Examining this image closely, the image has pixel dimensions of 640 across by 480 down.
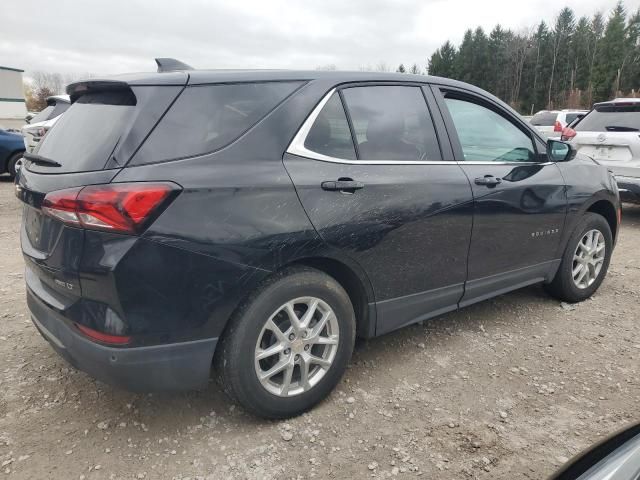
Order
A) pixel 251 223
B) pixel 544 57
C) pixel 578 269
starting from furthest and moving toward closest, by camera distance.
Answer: pixel 544 57, pixel 578 269, pixel 251 223

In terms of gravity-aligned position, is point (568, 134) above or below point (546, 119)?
below

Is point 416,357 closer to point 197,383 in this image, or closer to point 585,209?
point 197,383

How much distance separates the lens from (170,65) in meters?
2.67

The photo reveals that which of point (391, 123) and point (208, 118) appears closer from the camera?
point (208, 118)

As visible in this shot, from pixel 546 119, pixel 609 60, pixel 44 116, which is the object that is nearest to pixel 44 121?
pixel 44 116

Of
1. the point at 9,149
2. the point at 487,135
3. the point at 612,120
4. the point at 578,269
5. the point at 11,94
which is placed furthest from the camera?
the point at 11,94

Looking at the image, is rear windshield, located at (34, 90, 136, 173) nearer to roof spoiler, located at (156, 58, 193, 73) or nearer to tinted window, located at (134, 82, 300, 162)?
tinted window, located at (134, 82, 300, 162)

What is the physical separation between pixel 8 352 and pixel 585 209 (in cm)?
428

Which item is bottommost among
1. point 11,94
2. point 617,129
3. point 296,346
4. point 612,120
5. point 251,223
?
point 296,346

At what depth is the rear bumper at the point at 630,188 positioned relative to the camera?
21.9 feet

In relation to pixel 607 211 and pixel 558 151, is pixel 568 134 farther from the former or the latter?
pixel 558 151

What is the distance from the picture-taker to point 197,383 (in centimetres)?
224

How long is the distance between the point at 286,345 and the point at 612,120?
6.81 m

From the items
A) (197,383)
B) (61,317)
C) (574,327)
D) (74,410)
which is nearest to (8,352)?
(74,410)
